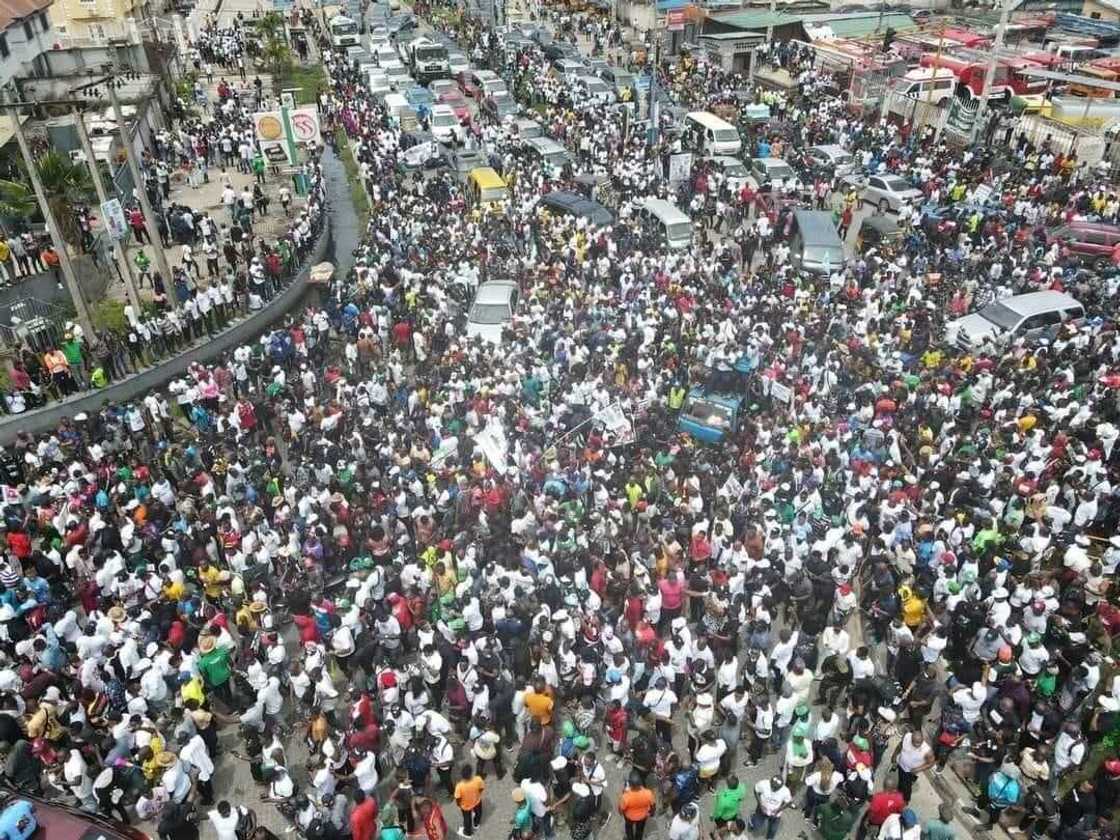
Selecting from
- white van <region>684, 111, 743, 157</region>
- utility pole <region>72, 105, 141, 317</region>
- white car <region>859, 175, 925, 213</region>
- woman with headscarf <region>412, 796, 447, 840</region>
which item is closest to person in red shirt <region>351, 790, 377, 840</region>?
woman with headscarf <region>412, 796, 447, 840</region>

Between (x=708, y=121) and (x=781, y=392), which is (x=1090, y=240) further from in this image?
(x=708, y=121)

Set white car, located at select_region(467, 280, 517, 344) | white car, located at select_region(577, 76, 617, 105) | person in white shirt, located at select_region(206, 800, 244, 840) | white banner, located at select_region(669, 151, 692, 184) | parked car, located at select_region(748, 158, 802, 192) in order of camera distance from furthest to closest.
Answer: white car, located at select_region(577, 76, 617, 105) → parked car, located at select_region(748, 158, 802, 192) → white banner, located at select_region(669, 151, 692, 184) → white car, located at select_region(467, 280, 517, 344) → person in white shirt, located at select_region(206, 800, 244, 840)

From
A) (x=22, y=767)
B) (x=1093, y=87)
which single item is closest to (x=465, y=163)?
(x=22, y=767)

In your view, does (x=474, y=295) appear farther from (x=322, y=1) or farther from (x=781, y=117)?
(x=322, y=1)

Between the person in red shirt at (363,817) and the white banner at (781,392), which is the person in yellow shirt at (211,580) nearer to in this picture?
the person in red shirt at (363,817)

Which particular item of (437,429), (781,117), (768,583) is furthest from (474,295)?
(781,117)

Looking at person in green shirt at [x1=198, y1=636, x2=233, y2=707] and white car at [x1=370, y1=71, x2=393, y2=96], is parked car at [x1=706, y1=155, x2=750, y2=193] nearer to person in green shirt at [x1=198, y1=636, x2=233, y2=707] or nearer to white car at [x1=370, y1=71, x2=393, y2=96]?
white car at [x1=370, y1=71, x2=393, y2=96]
